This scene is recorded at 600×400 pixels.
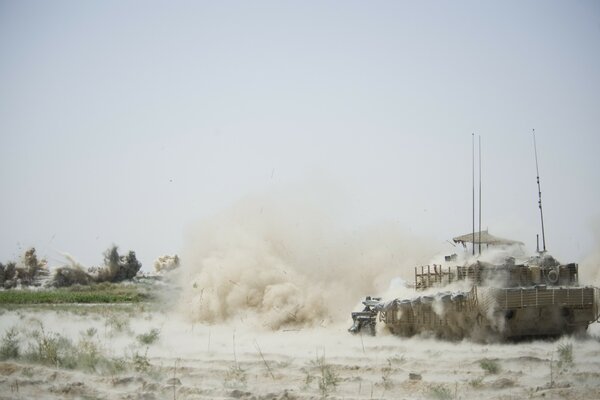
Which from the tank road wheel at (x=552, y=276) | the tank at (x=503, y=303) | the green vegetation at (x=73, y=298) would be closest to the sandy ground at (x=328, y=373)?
the tank at (x=503, y=303)

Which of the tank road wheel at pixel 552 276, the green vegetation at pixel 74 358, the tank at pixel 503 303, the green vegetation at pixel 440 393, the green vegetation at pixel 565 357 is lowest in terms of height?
the green vegetation at pixel 440 393

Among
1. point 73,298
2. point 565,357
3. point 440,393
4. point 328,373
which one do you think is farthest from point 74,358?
point 73,298

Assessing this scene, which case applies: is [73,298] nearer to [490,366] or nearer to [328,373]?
[328,373]

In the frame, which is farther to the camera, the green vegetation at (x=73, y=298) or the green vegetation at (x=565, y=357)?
the green vegetation at (x=73, y=298)

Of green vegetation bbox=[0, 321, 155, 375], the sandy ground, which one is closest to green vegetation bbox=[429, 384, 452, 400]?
the sandy ground

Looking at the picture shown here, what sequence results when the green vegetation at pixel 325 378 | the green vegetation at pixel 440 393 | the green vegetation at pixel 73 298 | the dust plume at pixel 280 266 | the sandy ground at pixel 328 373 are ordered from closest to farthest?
1. the green vegetation at pixel 440 393
2. the sandy ground at pixel 328 373
3. the green vegetation at pixel 325 378
4. the dust plume at pixel 280 266
5. the green vegetation at pixel 73 298

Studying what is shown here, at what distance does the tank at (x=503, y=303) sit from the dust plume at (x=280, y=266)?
699cm

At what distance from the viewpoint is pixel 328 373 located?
536 inches

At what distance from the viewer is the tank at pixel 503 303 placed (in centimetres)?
1825

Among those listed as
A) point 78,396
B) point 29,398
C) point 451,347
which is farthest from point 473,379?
point 29,398

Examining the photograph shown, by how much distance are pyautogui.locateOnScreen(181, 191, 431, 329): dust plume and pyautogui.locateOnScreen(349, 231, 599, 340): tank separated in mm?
6990

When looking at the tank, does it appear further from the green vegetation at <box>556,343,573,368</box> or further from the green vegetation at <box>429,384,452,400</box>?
the green vegetation at <box>429,384,452,400</box>

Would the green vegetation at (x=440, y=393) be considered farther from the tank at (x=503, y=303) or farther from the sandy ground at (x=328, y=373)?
the tank at (x=503, y=303)

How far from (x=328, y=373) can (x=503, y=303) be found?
632 centimetres
